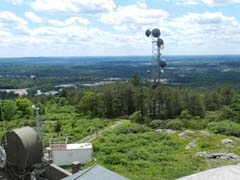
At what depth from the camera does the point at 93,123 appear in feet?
126

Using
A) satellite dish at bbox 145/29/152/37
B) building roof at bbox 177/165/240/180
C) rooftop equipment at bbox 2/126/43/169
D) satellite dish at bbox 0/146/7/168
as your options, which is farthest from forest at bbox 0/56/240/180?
building roof at bbox 177/165/240/180

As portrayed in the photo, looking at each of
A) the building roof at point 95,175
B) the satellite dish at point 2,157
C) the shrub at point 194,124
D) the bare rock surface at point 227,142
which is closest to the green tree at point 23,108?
the shrub at point 194,124

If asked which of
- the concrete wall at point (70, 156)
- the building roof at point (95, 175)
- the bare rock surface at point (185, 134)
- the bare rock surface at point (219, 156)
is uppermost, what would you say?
the building roof at point (95, 175)

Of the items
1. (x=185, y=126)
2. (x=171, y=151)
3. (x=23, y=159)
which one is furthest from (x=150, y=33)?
(x=23, y=159)

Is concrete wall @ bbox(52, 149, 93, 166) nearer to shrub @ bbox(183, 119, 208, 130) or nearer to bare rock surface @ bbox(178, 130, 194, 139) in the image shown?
bare rock surface @ bbox(178, 130, 194, 139)

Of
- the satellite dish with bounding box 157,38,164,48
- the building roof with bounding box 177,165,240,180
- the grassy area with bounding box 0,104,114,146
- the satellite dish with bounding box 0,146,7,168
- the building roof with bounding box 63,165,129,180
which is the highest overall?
the satellite dish with bounding box 157,38,164,48

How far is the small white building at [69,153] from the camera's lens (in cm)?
2117

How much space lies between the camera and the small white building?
2117 centimetres

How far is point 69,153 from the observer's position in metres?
21.4

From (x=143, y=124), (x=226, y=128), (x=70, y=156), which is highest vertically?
(x=70, y=156)

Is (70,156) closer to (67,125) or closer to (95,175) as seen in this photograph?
(95,175)

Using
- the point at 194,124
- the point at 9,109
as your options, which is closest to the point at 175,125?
the point at 194,124

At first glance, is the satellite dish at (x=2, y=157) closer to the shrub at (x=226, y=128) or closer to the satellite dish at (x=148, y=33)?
the shrub at (x=226, y=128)

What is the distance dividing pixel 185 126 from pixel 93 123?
960cm
